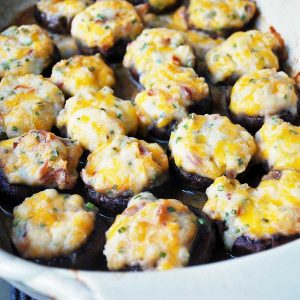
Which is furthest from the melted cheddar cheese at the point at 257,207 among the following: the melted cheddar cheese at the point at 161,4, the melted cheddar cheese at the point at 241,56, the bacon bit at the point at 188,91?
the melted cheddar cheese at the point at 161,4

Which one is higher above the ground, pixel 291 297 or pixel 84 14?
pixel 84 14

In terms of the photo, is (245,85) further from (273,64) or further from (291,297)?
(291,297)

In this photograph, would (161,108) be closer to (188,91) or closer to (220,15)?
(188,91)

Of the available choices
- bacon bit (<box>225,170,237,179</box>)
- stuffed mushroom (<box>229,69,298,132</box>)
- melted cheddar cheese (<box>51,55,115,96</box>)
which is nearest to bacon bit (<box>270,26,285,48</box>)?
stuffed mushroom (<box>229,69,298,132</box>)

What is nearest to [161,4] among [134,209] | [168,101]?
[168,101]

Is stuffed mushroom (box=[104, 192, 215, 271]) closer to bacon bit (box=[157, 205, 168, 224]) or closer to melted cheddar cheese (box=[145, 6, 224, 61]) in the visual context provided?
bacon bit (box=[157, 205, 168, 224])

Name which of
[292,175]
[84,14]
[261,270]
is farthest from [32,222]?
[84,14]
